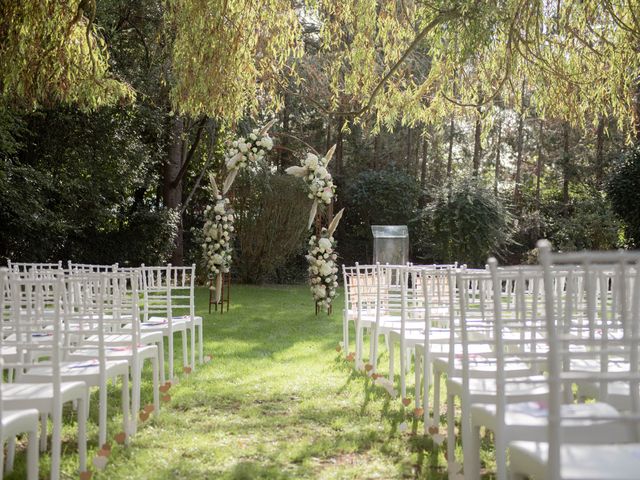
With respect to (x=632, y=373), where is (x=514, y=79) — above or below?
above

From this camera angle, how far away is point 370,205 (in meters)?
17.4

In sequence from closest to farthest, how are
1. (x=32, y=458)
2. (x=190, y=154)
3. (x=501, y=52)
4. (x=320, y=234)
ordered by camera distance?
(x=32, y=458) → (x=501, y=52) → (x=320, y=234) → (x=190, y=154)

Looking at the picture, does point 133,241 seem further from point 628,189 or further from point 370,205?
point 628,189

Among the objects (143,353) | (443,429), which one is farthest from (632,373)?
(143,353)

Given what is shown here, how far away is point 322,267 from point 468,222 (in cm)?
646

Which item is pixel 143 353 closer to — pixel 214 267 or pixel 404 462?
pixel 404 462

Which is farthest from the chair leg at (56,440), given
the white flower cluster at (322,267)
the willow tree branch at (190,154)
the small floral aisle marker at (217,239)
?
the willow tree branch at (190,154)

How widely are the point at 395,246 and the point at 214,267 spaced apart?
179 inches

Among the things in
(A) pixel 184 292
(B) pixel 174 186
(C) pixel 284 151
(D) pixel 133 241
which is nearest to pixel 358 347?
(A) pixel 184 292

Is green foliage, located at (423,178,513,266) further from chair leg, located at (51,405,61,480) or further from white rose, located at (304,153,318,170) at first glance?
A: chair leg, located at (51,405,61,480)

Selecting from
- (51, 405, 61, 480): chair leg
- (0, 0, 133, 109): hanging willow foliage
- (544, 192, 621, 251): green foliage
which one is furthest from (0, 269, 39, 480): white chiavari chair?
(544, 192, 621, 251): green foliage

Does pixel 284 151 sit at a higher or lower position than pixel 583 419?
higher

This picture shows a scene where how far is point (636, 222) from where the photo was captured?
1409 cm

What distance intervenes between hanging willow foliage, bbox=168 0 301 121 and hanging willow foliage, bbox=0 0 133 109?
2.23 ft
